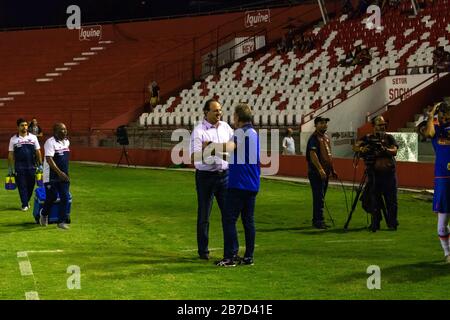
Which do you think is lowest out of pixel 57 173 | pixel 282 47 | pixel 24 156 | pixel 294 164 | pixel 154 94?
pixel 294 164

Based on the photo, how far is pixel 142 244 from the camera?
12.8 meters

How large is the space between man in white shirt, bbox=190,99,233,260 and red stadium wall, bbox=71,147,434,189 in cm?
1266

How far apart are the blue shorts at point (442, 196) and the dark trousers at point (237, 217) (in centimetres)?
220

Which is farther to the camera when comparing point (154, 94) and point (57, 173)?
point (154, 94)

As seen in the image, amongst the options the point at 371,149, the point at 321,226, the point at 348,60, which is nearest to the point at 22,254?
the point at 321,226

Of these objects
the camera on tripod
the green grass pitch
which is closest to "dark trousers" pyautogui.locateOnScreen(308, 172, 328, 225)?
the green grass pitch

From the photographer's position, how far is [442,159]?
34.5ft

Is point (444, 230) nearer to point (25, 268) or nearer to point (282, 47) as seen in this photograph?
point (25, 268)

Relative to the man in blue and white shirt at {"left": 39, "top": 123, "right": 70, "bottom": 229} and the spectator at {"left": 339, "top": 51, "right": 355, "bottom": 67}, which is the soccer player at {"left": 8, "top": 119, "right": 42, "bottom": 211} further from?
the spectator at {"left": 339, "top": 51, "right": 355, "bottom": 67}

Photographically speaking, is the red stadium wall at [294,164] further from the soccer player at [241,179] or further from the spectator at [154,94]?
the soccer player at [241,179]

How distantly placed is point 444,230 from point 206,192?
297 centimetres

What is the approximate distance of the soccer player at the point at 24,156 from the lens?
1697 centimetres

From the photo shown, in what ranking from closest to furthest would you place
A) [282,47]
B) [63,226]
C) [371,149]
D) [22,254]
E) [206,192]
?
[206,192] < [22,254] < [371,149] < [63,226] < [282,47]
